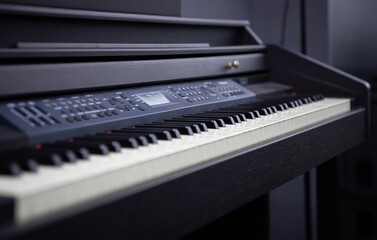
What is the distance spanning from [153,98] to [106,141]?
0.42m

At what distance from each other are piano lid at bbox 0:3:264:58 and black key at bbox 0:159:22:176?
1.15 feet

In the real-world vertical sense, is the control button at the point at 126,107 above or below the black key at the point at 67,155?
below

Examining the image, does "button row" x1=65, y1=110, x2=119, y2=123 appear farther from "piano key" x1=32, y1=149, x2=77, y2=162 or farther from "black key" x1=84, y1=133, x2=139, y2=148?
"piano key" x1=32, y1=149, x2=77, y2=162

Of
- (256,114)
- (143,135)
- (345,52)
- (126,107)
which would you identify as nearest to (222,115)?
(256,114)

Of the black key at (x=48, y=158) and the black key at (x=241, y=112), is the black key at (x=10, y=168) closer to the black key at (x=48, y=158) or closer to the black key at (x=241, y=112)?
the black key at (x=48, y=158)

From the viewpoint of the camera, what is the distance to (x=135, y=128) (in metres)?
1.11

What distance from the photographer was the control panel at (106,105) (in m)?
0.95

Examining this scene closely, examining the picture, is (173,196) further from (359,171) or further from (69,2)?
(359,171)

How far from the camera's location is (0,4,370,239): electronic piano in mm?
721

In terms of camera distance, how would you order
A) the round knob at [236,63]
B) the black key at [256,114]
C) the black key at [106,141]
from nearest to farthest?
the black key at [106,141] → the black key at [256,114] → the round knob at [236,63]

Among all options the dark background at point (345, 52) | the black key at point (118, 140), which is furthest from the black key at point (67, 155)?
the dark background at point (345, 52)

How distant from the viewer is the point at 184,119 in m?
1.27

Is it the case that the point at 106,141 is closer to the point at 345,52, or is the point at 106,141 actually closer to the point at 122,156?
the point at 122,156

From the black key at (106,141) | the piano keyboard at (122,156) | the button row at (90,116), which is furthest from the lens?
the button row at (90,116)
